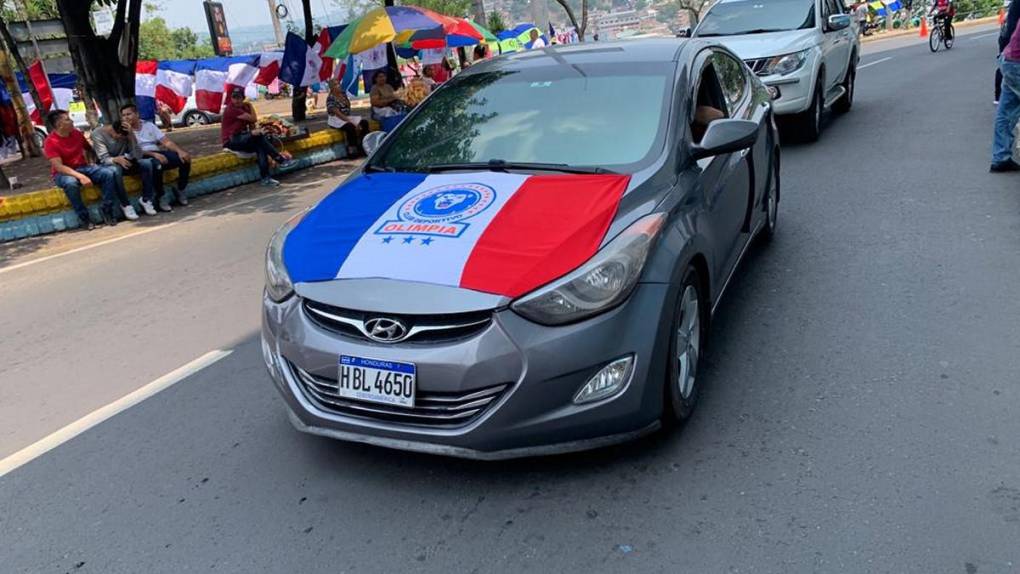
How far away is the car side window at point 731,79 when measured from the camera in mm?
4922

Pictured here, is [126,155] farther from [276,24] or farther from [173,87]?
[276,24]

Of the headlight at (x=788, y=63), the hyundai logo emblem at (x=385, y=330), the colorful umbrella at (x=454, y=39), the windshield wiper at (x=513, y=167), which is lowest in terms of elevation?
the hyundai logo emblem at (x=385, y=330)

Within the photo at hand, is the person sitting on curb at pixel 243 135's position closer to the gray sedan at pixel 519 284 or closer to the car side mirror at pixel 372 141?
the car side mirror at pixel 372 141

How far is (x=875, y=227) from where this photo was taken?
605 centimetres

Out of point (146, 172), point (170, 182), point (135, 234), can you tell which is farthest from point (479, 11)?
point (135, 234)

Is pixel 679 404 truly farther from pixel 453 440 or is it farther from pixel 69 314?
pixel 69 314

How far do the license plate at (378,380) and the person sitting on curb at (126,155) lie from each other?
796 cm

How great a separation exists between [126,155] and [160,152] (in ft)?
1.32

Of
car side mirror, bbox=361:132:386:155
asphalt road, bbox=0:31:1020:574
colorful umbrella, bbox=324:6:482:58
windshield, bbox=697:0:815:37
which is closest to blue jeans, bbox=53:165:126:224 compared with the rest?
asphalt road, bbox=0:31:1020:574

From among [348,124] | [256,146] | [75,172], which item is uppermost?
[75,172]

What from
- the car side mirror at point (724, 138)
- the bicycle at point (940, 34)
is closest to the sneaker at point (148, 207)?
the car side mirror at point (724, 138)

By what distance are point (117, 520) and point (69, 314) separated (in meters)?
3.47

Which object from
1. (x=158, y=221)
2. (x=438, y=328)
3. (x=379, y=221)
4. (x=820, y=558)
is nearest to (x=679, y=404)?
(x=820, y=558)

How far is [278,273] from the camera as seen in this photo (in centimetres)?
339
